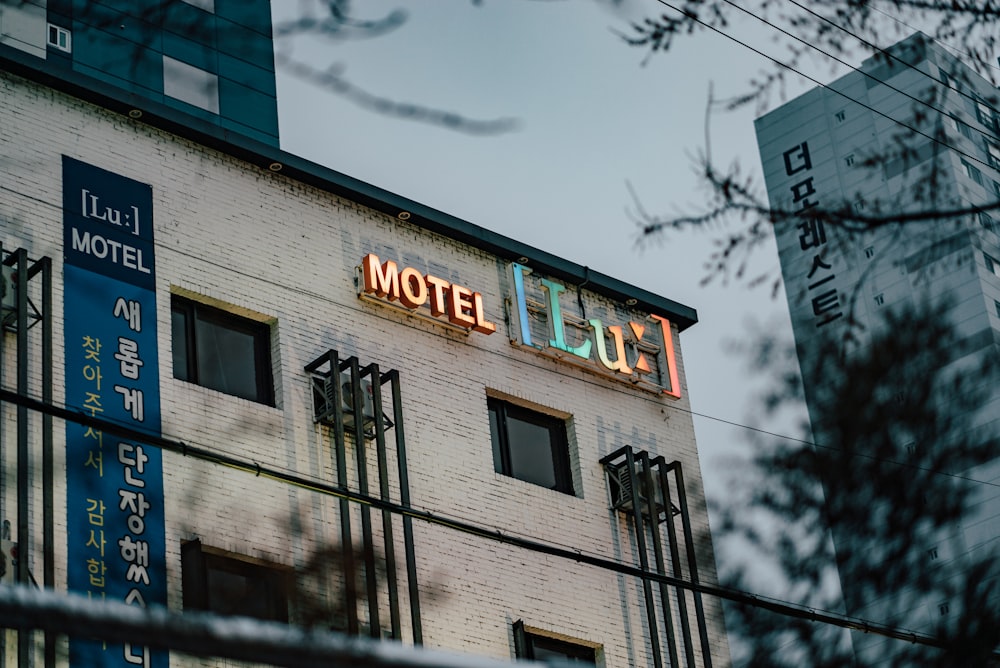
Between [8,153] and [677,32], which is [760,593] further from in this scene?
[8,153]

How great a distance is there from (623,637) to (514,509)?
1.97 meters

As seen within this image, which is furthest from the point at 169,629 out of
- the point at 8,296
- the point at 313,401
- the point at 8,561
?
the point at 313,401

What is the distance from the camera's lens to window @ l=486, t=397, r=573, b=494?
65.7 feet

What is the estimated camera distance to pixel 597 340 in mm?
21469

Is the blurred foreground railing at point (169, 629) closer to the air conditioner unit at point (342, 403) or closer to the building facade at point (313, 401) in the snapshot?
the building facade at point (313, 401)

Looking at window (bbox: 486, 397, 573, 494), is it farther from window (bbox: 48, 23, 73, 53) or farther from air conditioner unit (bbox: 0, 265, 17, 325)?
window (bbox: 48, 23, 73, 53)

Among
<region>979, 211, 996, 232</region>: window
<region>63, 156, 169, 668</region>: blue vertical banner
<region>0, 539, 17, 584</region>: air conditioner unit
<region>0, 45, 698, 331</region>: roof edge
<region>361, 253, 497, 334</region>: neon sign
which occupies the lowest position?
<region>979, 211, 996, 232</region>: window

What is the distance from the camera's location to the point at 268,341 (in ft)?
60.3

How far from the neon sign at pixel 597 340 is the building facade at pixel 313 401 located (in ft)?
0.13

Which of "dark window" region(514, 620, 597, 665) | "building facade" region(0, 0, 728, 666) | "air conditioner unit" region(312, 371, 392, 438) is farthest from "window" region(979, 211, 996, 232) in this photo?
"dark window" region(514, 620, 597, 665)

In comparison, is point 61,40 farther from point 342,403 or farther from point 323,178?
point 342,403

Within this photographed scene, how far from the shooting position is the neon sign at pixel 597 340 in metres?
21.0

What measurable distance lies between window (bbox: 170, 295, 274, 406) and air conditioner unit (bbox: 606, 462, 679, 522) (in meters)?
4.74

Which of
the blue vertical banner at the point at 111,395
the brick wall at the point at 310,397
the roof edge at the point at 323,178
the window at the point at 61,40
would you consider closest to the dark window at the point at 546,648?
the brick wall at the point at 310,397
